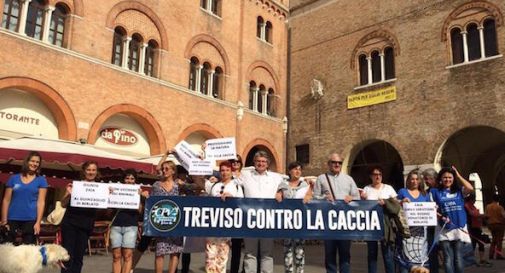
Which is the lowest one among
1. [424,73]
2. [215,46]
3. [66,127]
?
[66,127]

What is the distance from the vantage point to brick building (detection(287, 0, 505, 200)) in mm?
17172

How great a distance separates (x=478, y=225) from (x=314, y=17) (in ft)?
50.5

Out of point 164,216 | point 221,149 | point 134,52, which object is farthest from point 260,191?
point 134,52

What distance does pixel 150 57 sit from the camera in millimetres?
17062

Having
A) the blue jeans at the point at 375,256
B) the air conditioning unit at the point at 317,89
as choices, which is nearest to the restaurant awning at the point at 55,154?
the blue jeans at the point at 375,256

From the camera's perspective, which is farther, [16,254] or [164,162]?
[164,162]

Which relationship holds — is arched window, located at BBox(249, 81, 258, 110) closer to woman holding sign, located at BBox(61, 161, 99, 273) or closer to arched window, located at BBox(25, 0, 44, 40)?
arched window, located at BBox(25, 0, 44, 40)

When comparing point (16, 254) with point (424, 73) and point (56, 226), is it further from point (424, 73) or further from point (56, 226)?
point (424, 73)

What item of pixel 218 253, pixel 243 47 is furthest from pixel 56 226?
pixel 243 47

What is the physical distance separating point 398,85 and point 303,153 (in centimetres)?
584

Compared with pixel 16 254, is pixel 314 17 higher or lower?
higher

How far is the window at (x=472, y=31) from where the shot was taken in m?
17.0

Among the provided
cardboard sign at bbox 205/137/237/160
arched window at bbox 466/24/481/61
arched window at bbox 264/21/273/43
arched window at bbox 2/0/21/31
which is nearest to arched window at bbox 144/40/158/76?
arched window at bbox 2/0/21/31

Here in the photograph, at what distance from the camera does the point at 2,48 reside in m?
12.6
